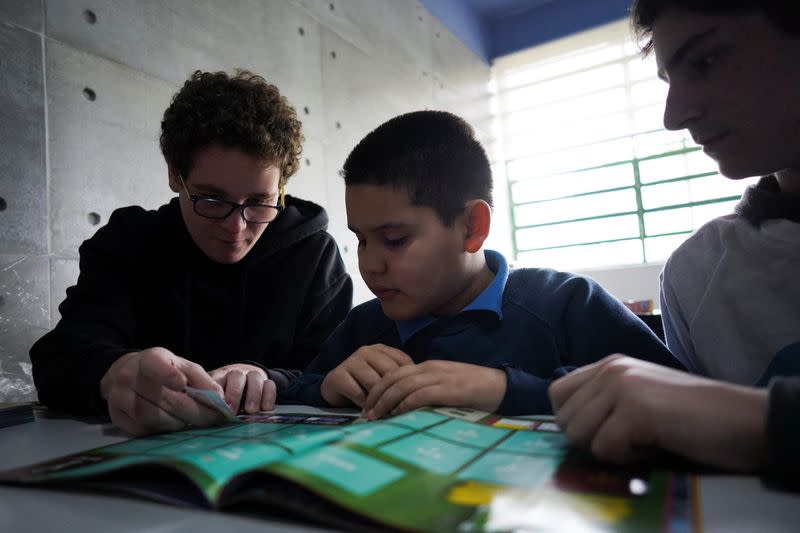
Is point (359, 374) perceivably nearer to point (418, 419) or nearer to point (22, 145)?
point (418, 419)

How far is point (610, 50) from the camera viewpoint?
4.19 m

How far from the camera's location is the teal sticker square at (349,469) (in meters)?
0.29

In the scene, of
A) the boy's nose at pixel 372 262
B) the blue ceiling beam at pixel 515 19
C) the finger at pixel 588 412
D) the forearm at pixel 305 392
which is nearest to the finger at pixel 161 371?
the forearm at pixel 305 392

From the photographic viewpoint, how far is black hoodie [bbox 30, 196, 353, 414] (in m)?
1.02

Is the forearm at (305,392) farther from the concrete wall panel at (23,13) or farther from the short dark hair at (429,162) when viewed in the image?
the concrete wall panel at (23,13)

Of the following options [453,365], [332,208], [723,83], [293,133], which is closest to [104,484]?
[453,365]

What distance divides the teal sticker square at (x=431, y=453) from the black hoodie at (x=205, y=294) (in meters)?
0.55

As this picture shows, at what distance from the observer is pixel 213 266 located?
119 cm

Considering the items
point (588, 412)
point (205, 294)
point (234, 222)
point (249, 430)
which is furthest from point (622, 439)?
point (205, 294)

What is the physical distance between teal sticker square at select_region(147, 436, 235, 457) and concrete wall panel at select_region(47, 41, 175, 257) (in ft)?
3.65

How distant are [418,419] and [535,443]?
0.34ft

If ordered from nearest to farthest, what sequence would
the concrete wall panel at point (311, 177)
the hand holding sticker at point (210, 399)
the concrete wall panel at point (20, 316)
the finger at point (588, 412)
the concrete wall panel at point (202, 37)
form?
1. the finger at point (588, 412)
2. the hand holding sticker at point (210, 399)
3. the concrete wall panel at point (20, 316)
4. the concrete wall panel at point (202, 37)
5. the concrete wall panel at point (311, 177)

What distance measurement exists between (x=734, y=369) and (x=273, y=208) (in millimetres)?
868

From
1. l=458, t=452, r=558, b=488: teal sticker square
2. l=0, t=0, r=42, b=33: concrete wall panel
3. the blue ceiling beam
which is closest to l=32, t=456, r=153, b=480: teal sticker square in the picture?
l=458, t=452, r=558, b=488: teal sticker square
